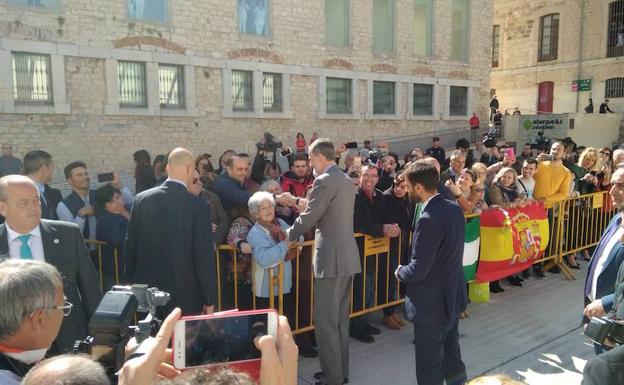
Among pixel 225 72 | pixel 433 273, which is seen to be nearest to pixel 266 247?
pixel 433 273

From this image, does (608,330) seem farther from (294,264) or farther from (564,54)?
(564,54)

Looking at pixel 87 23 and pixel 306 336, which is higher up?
pixel 87 23

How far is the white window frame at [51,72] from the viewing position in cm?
1225

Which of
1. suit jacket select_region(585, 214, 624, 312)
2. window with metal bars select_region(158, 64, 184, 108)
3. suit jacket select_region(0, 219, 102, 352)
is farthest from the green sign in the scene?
suit jacket select_region(0, 219, 102, 352)

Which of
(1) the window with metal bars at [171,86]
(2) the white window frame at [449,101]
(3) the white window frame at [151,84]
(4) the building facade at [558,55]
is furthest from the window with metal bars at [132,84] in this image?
(4) the building facade at [558,55]

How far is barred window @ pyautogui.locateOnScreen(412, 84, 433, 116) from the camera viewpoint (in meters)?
22.4

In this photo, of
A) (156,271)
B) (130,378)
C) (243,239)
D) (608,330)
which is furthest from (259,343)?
(243,239)

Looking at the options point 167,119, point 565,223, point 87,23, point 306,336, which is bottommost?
point 306,336

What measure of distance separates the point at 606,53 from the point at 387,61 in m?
15.8

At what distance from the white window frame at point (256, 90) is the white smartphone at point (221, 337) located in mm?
15339

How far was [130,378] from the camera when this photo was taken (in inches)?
54.6

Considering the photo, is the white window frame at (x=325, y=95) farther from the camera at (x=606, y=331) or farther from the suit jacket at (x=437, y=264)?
the camera at (x=606, y=331)

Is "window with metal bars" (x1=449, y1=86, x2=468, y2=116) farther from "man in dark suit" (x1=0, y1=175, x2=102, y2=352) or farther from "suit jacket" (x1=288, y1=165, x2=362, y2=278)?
"man in dark suit" (x1=0, y1=175, x2=102, y2=352)

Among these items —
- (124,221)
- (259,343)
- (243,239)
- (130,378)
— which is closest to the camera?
(130,378)
